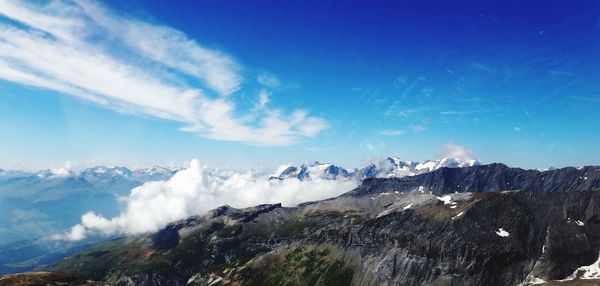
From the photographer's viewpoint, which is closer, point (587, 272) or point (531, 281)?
point (587, 272)

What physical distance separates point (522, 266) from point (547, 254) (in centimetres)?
1185

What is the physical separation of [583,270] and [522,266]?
21.9m

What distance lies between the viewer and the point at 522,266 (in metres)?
195

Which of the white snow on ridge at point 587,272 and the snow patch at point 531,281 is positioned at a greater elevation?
the white snow on ridge at point 587,272

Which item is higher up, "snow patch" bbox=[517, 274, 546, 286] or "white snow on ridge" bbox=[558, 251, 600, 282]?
"white snow on ridge" bbox=[558, 251, 600, 282]

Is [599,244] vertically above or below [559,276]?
above

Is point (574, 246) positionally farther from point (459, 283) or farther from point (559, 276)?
point (459, 283)

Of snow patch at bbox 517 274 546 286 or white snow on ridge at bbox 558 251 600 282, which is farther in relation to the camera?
snow patch at bbox 517 274 546 286

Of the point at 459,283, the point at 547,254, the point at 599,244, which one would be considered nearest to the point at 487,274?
the point at 459,283

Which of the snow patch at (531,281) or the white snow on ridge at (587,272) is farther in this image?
the snow patch at (531,281)

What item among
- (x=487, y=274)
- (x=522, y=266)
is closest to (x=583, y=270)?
Result: (x=522, y=266)

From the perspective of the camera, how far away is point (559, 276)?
186 m

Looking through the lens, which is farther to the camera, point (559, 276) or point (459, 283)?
point (459, 283)

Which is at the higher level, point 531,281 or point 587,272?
point 587,272
